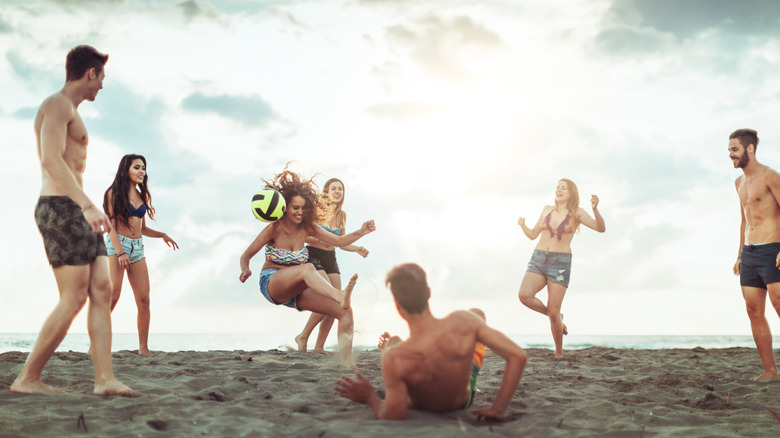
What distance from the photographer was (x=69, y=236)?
4309mm

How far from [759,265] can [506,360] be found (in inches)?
178

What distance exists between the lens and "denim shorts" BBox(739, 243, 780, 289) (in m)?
6.28

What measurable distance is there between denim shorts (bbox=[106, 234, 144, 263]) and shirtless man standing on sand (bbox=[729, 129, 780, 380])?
727 cm

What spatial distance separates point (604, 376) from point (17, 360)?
712cm

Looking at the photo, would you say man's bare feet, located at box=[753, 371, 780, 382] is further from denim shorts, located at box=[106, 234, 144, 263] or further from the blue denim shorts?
denim shorts, located at box=[106, 234, 144, 263]

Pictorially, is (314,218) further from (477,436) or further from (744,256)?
(744,256)

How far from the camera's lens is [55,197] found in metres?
4.33

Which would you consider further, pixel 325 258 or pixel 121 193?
pixel 325 258

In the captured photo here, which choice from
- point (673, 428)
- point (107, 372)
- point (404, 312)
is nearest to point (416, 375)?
point (404, 312)

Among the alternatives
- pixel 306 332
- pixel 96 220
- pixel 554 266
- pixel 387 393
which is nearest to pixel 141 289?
pixel 306 332

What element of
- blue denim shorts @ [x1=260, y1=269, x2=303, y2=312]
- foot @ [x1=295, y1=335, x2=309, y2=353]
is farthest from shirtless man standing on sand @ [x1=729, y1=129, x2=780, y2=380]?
foot @ [x1=295, y1=335, x2=309, y2=353]

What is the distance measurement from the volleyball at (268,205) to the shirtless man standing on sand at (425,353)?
107 inches

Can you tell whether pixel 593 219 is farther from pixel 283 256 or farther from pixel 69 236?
pixel 69 236

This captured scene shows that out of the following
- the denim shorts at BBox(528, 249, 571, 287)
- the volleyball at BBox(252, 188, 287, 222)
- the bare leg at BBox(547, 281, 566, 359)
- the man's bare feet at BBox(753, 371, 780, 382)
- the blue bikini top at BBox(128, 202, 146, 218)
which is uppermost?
the blue bikini top at BBox(128, 202, 146, 218)
